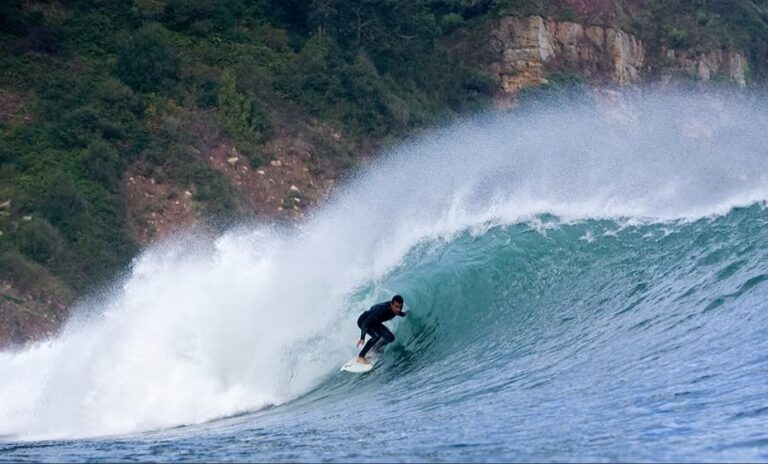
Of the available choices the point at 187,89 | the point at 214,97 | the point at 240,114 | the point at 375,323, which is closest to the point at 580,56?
the point at 240,114

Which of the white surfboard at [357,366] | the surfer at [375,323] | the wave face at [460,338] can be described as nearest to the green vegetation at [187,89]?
the wave face at [460,338]

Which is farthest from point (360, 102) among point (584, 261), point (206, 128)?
point (584, 261)

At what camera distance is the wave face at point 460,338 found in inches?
404

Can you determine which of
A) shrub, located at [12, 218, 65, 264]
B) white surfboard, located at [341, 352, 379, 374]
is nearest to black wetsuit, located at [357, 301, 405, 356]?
white surfboard, located at [341, 352, 379, 374]

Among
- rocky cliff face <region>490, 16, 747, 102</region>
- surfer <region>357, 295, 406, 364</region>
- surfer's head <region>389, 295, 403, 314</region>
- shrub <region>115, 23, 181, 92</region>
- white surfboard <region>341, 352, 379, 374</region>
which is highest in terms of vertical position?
shrub <region>115, 23, 181, 92</region>

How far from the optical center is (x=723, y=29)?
190ft

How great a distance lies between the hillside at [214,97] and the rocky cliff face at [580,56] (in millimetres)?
97

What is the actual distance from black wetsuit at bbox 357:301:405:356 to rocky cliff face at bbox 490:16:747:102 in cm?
3167

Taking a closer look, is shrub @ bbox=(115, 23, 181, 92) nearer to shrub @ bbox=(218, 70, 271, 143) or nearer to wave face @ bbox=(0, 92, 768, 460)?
shrub @ bbox=(218, 70, 271, 143)

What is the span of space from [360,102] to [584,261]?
69.9 ft

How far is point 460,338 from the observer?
1642 cm

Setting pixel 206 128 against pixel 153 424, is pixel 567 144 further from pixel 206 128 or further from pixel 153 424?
pixel 153 424

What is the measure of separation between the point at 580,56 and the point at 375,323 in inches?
1429

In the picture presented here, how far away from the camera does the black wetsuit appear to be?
15.2 m
